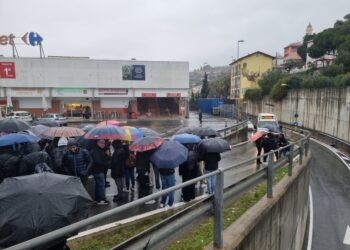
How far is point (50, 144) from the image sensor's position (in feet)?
26.2

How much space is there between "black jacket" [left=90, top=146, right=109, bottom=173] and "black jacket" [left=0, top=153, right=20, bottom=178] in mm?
1791

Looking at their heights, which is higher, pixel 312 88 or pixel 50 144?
pixel 312 88

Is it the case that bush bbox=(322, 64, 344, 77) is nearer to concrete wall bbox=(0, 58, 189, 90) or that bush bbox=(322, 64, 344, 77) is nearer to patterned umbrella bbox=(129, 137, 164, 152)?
concrete wall bbox=(0, 58, 189, 90)

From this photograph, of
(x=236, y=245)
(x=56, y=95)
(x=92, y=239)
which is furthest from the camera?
(x=56, y=95)

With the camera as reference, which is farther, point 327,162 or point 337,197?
point 327,162

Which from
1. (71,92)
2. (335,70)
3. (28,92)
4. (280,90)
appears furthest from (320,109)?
(28,92)

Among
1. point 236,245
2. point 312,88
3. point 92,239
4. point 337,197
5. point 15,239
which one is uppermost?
point 312,88

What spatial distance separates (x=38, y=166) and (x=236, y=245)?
4.19m

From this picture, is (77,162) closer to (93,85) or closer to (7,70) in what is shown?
(93,85)

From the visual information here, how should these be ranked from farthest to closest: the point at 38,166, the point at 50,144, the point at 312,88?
the point at 312,88
the point at 50,144
the point at 38,166

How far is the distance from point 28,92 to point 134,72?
16840 millimetres

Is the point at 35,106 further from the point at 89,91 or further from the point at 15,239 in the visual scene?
the point at 15,239

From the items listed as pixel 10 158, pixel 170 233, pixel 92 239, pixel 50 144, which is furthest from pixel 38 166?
pixel 170 233

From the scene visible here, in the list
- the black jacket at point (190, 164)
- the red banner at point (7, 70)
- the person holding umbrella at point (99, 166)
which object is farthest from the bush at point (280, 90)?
the red banner at point (7, 70)
